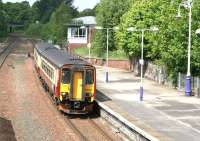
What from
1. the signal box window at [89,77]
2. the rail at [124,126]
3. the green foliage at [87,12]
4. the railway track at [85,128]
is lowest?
the railway track at [85,128]

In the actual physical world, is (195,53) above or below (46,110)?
above

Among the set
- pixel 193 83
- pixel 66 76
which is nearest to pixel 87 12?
pixel 193 83

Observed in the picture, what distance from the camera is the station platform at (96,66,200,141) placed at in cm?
2448

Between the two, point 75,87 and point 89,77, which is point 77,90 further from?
point 89,77

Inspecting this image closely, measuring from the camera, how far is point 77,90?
30859mm

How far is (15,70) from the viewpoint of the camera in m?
61.0

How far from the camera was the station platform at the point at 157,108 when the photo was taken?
24.5 m

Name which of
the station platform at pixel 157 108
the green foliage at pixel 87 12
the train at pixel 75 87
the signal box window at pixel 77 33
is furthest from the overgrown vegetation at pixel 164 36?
the green foliage at pixel 87 12

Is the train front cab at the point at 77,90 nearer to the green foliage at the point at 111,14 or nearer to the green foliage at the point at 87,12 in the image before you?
the green foliage at the point at 111,14

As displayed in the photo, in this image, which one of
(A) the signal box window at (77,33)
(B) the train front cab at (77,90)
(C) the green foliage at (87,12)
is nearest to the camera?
(B) the train front cab at (77,90)

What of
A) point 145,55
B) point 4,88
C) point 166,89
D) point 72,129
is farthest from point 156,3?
point 72,129

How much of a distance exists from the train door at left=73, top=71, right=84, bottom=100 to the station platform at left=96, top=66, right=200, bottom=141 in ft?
6.03

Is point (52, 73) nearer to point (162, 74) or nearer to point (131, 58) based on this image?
point (162, 74)

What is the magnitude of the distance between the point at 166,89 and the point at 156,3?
10770 mm
